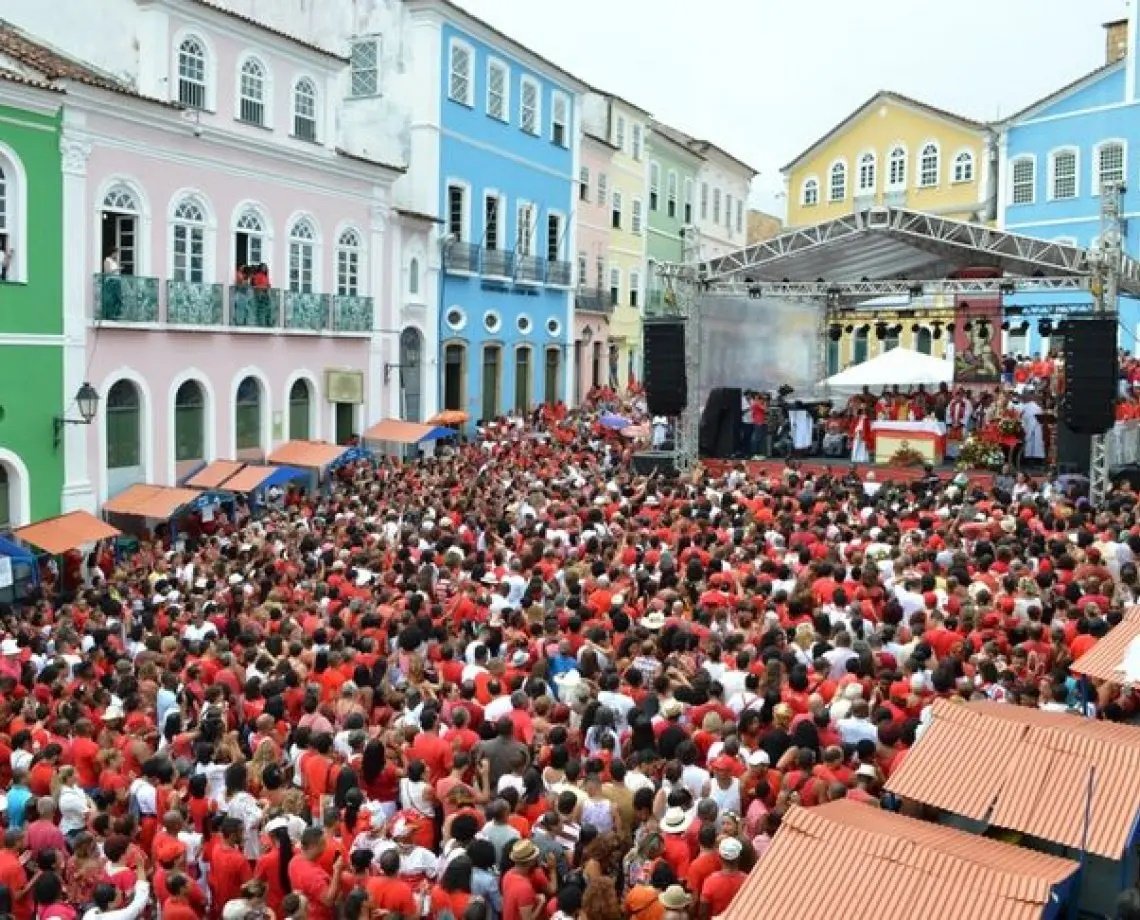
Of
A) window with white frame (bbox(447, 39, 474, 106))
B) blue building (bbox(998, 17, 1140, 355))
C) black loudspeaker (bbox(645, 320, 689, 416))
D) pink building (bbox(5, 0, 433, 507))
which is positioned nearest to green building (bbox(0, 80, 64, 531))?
pink building (bbox(5, 0, 433, 507))

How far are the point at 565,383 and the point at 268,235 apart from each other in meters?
14.9

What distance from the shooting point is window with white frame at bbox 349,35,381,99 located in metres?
30.8

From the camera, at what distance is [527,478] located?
2134 centimetres

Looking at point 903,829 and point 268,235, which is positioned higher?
point 268,235

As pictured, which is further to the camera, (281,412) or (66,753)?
(281,412)

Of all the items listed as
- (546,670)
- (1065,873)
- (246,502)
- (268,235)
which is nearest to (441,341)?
(268,235)

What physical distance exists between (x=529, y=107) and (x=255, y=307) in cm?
1389

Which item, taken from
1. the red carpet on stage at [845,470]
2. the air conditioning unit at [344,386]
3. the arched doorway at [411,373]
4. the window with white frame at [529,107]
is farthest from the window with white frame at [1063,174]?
the air conditioning unit at [344,386]

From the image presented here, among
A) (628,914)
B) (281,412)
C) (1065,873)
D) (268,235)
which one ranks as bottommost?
(628,914)

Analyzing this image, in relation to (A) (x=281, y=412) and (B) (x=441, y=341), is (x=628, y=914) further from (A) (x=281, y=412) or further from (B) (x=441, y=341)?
(B) (x=441, y=341)

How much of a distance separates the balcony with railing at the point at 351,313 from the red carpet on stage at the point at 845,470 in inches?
344

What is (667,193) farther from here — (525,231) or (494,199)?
(494,199)

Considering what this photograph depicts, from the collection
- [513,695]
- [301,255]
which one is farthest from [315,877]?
[301,255]

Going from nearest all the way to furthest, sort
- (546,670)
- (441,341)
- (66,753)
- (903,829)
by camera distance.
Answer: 1. (903,829)
2. (66,753)
3. (546,670)
4. (441,341)
